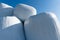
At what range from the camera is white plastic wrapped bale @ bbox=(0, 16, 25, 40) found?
1.83 feet

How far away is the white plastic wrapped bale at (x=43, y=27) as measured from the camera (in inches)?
20.0

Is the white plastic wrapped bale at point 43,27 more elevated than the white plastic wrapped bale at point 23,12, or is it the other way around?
the white plastic wrapped bale at point 23,12

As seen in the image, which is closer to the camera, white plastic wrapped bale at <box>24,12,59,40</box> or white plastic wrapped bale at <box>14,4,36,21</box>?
white plastic wrapped bale at <box>24,12,59,40</box>

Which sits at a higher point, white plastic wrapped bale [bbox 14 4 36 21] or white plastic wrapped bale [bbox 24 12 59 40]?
white plastic wrapped bale [bbox 14 4 36 21]

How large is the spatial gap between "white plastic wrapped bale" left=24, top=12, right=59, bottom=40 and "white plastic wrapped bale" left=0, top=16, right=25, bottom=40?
0.06m

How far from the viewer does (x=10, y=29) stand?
58 cm

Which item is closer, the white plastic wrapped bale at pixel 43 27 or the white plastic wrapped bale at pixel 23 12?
the white plastic wrapped bale at pixel 43 27

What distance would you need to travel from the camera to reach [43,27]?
1.73 feet

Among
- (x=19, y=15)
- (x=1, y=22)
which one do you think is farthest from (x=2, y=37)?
(x=19, y=15)

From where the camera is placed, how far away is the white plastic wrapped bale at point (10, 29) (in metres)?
0.56

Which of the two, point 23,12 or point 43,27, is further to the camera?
point 23,12

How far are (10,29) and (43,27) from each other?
142mm

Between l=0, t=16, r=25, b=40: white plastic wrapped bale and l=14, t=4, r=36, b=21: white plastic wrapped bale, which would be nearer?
l=0, t=16, r=25, b=40: white plastic wrapped bale

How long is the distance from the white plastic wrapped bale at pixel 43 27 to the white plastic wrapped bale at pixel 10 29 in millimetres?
58
